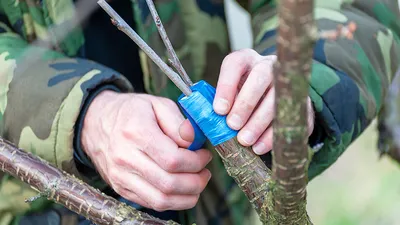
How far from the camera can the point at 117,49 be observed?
41.6 inches

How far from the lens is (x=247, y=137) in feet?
1.98

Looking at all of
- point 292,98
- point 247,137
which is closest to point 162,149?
point 247,137

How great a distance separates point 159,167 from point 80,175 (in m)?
0.17

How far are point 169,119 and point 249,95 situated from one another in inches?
5.0

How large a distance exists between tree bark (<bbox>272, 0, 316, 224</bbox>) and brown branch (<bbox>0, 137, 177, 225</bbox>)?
8.3 inches

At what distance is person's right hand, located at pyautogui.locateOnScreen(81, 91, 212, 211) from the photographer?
68cm

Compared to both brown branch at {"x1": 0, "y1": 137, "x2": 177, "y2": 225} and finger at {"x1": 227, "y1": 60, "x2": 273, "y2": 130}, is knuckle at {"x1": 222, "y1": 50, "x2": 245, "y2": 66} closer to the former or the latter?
finger at {"x1": 227, "y1": 60, "x2": 273, "y2": 130}

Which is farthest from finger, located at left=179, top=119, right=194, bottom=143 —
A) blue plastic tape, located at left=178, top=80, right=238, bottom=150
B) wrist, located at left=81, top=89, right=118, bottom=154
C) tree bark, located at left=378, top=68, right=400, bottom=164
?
tree bark, located at left=378, top=68, right=400, bottom=164

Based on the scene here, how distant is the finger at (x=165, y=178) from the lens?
68cm

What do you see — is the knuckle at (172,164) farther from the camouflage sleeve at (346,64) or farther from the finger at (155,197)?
the camouflage sleeve at (346,64)

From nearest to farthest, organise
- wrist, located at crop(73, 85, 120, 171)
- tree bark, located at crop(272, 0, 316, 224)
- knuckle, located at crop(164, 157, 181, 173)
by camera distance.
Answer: tree bark, located at crop(272, 0, 316, 224) → knuckle, located at crop(164, 157, 181, 173) → wrist, located at crop(73, 85, 120, 171)

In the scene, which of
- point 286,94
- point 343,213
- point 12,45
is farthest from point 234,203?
point 343,213

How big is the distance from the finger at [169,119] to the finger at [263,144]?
10 cm

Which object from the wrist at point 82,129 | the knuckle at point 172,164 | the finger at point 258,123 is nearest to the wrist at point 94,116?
the wrist at point 82,129
